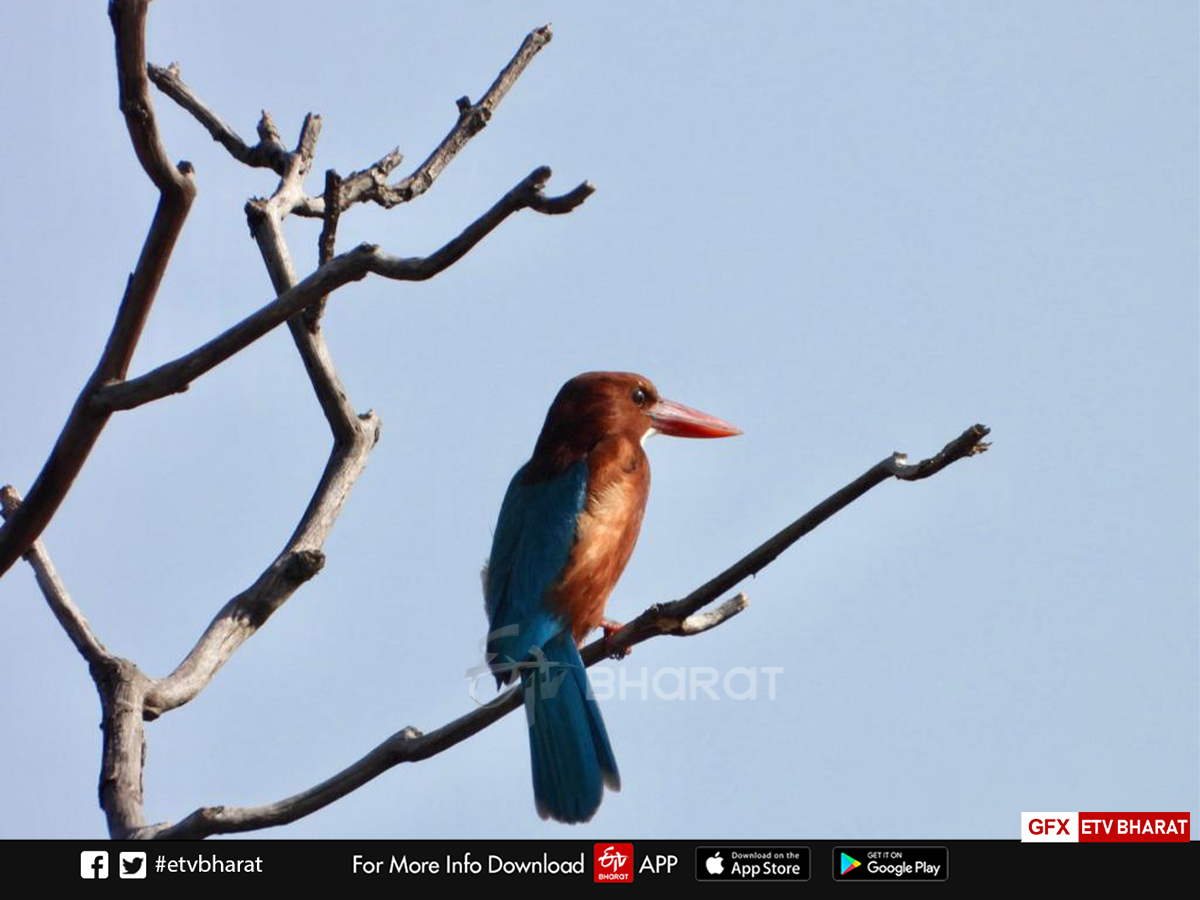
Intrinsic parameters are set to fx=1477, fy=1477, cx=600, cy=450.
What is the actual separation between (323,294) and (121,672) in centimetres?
97

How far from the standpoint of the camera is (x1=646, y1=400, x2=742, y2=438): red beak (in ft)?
16.1

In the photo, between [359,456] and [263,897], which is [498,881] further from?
[359,456]

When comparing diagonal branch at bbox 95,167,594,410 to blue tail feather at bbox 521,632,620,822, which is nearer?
diagonal branch at bbox 95,167,594,410

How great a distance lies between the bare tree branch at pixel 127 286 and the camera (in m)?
2.50

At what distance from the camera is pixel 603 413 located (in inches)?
185

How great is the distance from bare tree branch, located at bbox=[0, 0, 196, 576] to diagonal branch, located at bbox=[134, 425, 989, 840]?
63 centimetres

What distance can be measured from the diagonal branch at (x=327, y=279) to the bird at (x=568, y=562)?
151 cm

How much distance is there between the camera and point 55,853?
3195 mm

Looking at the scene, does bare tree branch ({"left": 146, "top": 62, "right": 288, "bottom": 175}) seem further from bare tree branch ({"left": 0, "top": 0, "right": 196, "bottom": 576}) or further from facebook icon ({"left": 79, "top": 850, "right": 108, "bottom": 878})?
facebook icon ({"left": 79, "top": 850, "right": 108, "bottom": 878})

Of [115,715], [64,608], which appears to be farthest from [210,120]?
[115,715]

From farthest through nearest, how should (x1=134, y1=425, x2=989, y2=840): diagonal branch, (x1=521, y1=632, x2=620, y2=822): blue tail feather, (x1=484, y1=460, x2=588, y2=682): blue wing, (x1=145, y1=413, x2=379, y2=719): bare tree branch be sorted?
(x1=484, y1=460, x2=588, y2=682): blue wing → (x1=521, y1=632, x2=620, y2=822): blue tail feather → (x1=145, y1=413, x2=379, y2=719): bare tree branch → (x1=134, y1=425, x2=989, y2=840): diagonal branch

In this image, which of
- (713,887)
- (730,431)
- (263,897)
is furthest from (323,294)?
(730,431)

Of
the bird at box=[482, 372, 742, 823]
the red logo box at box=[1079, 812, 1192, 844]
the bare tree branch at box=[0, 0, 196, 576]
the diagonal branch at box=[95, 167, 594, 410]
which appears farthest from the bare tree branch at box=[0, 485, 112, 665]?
the red logo box at box=[1079, 812, 1192, 844]

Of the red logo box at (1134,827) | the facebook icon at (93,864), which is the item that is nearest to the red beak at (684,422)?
the red logo box at (1134,827)
